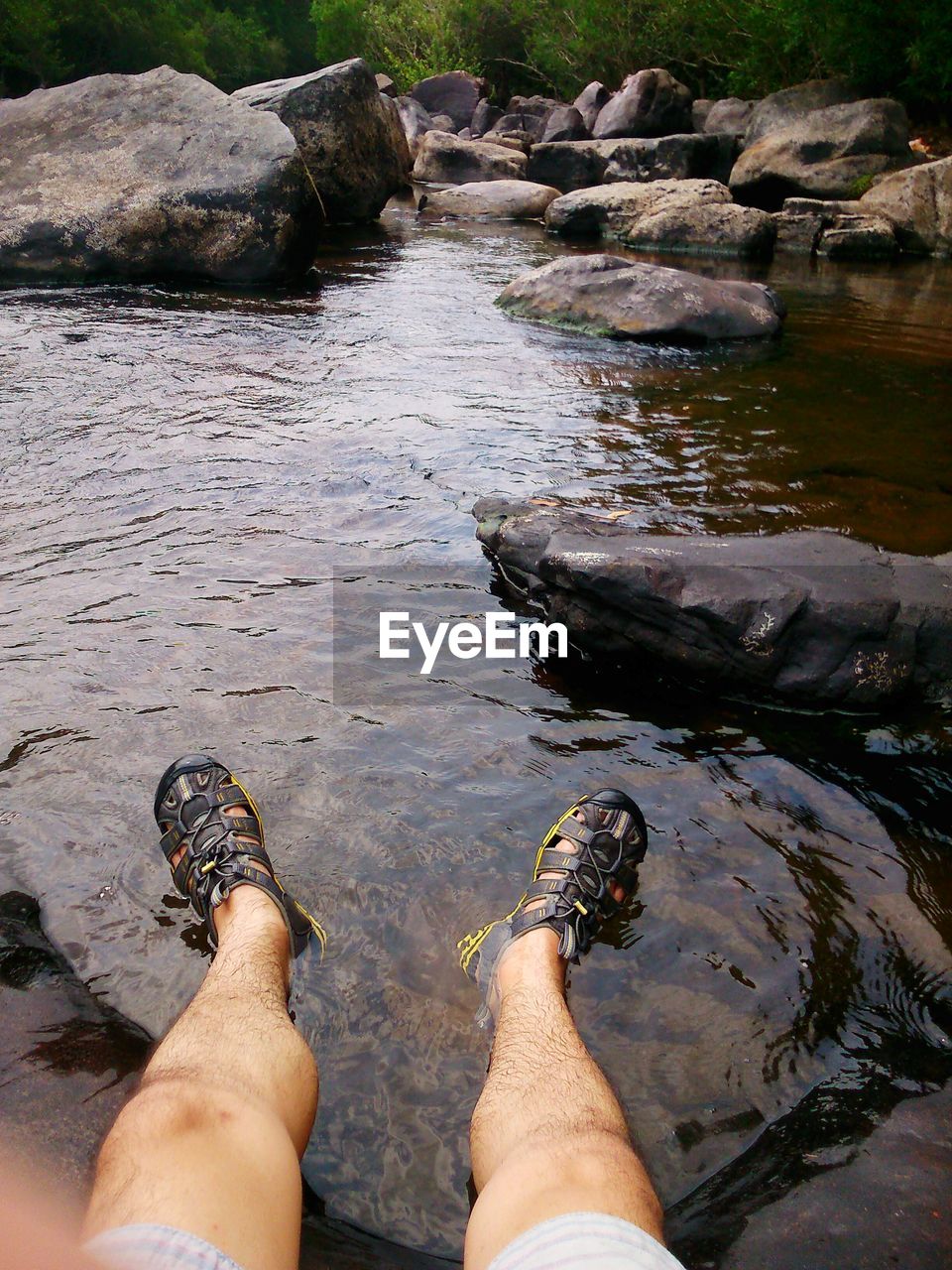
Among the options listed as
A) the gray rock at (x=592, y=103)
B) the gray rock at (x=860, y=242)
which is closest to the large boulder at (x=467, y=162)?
the gray rock at (x=592, y=103)

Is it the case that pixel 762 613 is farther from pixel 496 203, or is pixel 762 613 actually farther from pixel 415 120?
pixel 415 120

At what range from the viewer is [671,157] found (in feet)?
59.1

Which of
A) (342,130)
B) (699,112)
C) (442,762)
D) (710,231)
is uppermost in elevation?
(699,112)

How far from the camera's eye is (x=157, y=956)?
2.02m

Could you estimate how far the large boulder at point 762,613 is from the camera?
9.77 feet

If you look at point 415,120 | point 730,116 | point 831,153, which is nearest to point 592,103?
point 415,120

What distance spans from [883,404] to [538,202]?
12.5 m

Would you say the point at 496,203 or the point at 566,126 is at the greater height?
the point at 566,126

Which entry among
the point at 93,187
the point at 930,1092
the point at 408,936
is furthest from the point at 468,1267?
the point at 93,187

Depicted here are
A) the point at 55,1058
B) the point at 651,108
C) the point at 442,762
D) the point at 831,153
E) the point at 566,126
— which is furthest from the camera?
the point at 566,126

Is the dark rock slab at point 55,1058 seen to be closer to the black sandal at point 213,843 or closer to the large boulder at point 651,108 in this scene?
the black sandal at point 213,843

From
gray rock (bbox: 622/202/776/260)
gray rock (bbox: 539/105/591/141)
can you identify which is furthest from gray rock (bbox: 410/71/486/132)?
gray rock (bbox: 622/202/776/260)

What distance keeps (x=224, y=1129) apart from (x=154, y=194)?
919 cm

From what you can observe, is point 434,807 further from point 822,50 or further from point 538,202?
point 822,50
